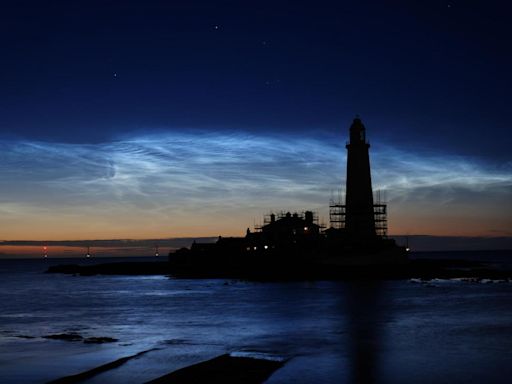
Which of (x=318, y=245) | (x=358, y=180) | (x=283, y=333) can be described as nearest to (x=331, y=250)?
(x=318, y=245)

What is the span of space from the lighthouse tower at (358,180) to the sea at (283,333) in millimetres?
18351

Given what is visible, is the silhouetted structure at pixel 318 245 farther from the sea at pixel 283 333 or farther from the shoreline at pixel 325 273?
the sea at pixel 283 333

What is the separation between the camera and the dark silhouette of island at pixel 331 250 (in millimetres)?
77875

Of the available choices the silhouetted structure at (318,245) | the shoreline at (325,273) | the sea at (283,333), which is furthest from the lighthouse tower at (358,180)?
the sea at (283,333)

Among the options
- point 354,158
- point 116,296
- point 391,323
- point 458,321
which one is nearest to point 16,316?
point 116,296

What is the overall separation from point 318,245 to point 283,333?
57356mm

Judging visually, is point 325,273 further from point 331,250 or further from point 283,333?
point 283,333

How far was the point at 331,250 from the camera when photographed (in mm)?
85812

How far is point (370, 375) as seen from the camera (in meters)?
21.5

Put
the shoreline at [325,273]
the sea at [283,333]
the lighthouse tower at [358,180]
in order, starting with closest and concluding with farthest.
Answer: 1. the sea at [283,333]
2. the lighthouse tower at [358,180]
3. the shoreline at [325,273]

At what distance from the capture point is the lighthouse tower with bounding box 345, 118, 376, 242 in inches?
3039

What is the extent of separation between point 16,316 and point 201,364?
28026 millimetres

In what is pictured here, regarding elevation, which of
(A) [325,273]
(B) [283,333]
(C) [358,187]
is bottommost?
(B) [283,333]

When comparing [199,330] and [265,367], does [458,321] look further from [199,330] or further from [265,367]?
[265,367]
